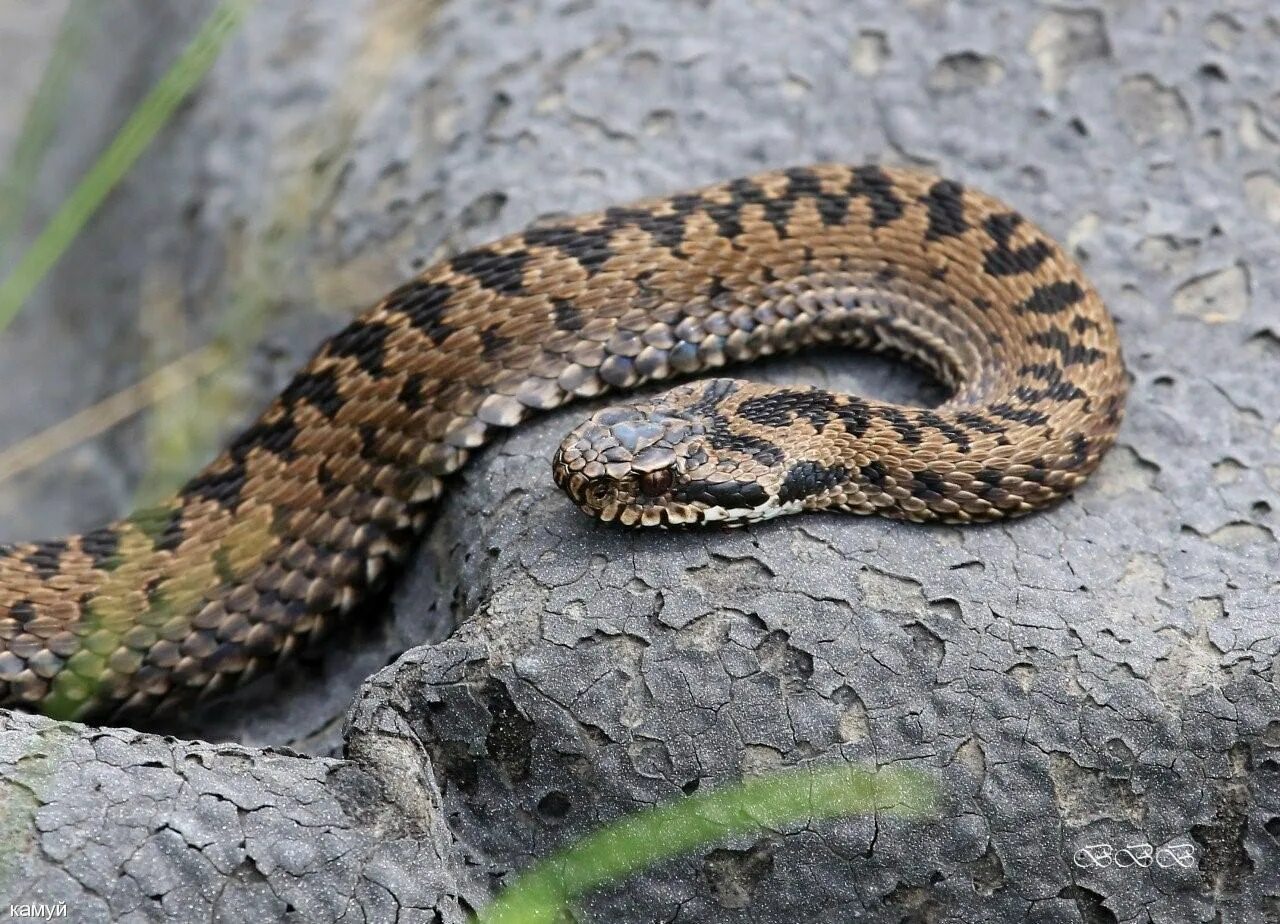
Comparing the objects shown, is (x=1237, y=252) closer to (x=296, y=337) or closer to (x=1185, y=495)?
(x=1185, y=495)

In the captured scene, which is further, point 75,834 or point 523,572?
point 523,572

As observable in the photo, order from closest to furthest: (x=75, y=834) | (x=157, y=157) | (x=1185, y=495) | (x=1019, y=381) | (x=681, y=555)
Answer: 1. (x=75, y=834)
2. (x=681, y=555)
3. (x=1185, y=495)
4. (x=1019, y=381)
5. (x=157, y=157)

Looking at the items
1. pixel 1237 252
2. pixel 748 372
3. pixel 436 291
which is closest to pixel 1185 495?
pixel 1237 252

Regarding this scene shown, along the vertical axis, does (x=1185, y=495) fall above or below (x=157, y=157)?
below

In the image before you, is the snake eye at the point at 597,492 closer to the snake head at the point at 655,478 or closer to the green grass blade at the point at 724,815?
the snake head at the point at 655,478

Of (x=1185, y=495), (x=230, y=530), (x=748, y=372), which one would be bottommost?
(x=1185, y=495)
